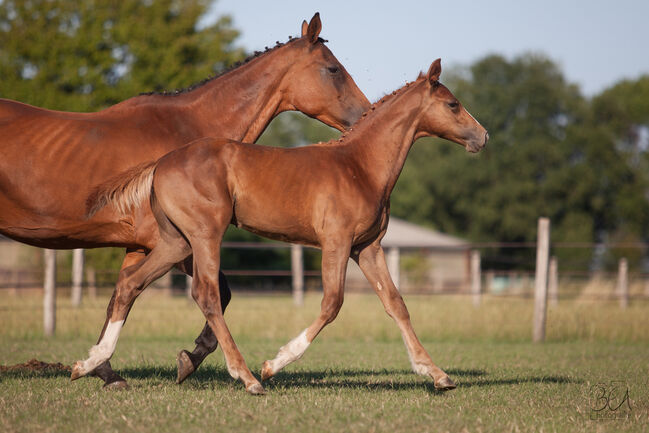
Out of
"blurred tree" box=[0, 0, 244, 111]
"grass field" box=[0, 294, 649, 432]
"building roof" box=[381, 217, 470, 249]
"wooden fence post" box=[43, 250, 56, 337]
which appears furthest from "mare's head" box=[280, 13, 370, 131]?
"building roof" box=[381, 217, 470, 249]

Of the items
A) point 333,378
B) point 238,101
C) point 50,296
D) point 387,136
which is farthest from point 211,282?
point 50,296

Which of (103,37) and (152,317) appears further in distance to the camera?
(103,37)

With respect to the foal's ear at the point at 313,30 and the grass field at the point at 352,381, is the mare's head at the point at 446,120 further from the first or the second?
the grass field at the point at 352,381

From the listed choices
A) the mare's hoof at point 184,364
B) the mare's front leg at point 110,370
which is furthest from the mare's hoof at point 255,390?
the mare's front leg at point 110,370

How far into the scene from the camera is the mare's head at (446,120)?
6.31 metres

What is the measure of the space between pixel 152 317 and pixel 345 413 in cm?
993

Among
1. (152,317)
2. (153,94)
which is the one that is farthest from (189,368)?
(152,317)

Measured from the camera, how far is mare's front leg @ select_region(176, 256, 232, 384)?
611cm

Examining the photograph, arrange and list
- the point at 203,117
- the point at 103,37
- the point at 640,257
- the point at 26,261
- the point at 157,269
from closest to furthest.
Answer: the point at 157,269 < the point at 203,117 < the point at 26,261 < the point at 103,37 < the point at 640,257

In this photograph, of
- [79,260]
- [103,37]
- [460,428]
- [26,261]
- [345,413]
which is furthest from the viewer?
[103,37]

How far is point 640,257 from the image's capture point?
35.4 meters

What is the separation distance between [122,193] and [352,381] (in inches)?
103

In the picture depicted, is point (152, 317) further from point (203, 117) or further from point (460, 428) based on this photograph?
point (460, 428)

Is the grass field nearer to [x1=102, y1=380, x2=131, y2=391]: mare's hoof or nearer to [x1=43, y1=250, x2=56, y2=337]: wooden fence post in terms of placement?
[x1=102, y1=380, x2=131, y2=391]: mare's hoof
